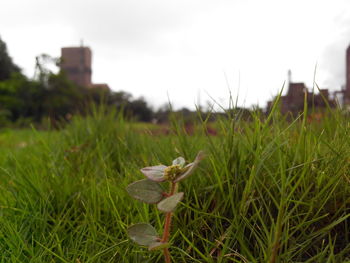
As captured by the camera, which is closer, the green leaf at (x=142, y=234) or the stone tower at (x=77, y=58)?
the green leaf at (x=142, y=234)

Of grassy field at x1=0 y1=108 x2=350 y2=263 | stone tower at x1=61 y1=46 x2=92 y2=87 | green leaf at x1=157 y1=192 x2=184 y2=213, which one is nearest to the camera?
green leaf at x1=157 y1=192 x2=184 y2=213

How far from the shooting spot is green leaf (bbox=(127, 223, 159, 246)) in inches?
24.0

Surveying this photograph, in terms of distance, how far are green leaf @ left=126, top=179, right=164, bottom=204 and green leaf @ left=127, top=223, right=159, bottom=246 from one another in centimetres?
6

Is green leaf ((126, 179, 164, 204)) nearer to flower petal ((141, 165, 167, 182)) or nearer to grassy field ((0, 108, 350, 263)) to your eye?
flower petal ((141, 165, 167, 182))

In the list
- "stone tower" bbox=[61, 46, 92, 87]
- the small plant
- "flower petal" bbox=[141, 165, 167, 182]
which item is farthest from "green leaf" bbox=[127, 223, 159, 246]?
"stone tower" bbox=[61, 46, 92, 87]

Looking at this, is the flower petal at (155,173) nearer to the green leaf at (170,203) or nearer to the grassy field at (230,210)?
the green leaf at (170,203)

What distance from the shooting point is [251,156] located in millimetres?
923

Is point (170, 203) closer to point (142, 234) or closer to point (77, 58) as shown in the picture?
point (142, 234)

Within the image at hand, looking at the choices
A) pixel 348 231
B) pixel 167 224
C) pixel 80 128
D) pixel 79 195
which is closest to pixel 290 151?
pixel 348 231

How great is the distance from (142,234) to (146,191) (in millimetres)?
84

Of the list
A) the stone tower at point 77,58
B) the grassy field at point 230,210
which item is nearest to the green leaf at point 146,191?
the grassy field at point 230,210

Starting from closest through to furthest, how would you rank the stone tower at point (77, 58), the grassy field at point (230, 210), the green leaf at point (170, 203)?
1. the green leaf at point (170, 203)
2. the grassy field at point (230, 210)
3. the stone tower at point (77, 58)

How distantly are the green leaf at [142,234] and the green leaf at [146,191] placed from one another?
55 millimetres

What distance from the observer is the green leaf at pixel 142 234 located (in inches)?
24.0
